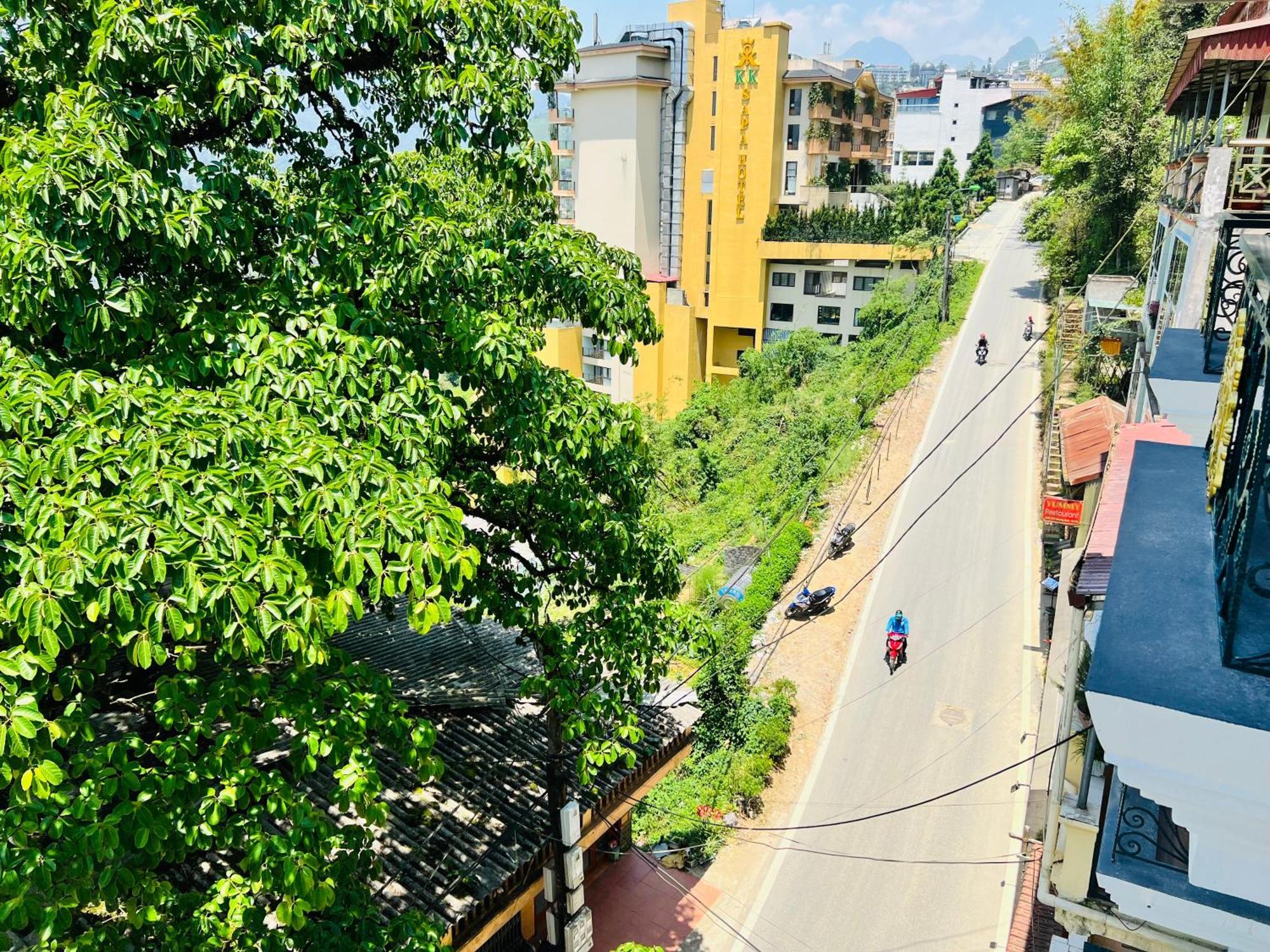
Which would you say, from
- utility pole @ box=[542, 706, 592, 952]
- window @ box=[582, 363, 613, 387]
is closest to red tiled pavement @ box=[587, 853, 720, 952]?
utility pole @ box=[542, 706, 592, 952]

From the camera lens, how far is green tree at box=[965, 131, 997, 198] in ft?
211

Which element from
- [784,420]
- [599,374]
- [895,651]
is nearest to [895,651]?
[895,651]

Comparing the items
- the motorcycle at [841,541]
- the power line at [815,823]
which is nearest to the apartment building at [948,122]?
the motorcycle at [841,541]

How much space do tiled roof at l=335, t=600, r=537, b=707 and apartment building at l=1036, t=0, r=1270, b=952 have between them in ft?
17.8

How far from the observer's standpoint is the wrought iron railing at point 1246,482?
8.50 ft

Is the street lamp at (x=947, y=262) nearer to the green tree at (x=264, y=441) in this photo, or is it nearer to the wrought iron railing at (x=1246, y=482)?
the green tree at (x=264, y=441)

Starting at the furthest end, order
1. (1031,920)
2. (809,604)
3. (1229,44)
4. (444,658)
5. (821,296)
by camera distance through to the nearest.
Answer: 1. (821,296)
2. (809,604)
3. (1031,920)
4. (1229,44)
5. (444,658)

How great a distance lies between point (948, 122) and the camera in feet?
240

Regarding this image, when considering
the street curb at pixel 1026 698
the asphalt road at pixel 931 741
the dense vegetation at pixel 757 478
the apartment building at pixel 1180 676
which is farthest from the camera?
the dense vegetation at pixel 757 478

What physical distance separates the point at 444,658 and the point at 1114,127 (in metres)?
29.6

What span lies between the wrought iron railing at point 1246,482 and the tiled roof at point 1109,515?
2.37 m

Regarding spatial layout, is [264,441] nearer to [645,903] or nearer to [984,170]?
[645,903]

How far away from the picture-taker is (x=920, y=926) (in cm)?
1138

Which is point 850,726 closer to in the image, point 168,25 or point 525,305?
point 525,305
